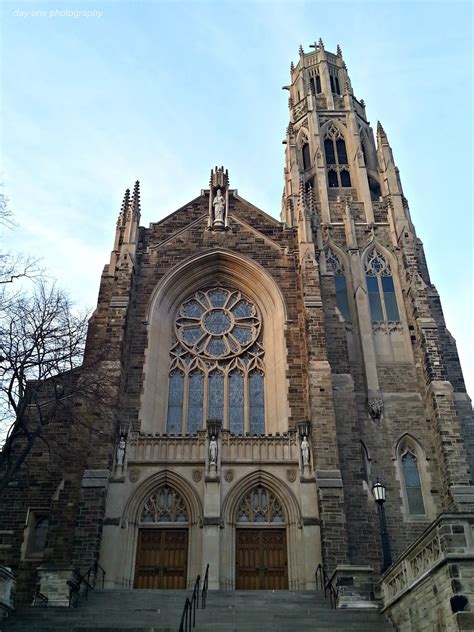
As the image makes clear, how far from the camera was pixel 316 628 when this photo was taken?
39.3ft

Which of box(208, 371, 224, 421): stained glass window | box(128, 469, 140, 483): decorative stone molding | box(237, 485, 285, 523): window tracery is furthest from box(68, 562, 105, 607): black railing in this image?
box(208, 371, 224, 421): stained glass window

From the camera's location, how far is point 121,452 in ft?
60.4

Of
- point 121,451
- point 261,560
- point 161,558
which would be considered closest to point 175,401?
point 121,451

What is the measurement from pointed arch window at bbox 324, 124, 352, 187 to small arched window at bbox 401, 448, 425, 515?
13.9 meters

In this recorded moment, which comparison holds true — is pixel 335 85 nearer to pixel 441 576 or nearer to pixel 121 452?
pixel 121 452

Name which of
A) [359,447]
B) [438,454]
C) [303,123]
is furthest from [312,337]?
[303,123]

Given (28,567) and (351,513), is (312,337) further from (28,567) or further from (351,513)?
(28,567)

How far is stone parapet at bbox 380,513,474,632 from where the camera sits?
373 inches

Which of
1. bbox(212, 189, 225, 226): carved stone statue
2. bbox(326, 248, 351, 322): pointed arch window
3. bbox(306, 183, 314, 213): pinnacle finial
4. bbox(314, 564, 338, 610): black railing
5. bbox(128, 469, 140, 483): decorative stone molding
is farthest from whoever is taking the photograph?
bbox(306, 183, 314, 213): pinnacle finial

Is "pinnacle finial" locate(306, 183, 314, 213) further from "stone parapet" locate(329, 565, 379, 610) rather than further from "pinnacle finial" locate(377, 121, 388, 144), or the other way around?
"stone parapet" locate(329, 565, 379, 610)

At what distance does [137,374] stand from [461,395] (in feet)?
36.8

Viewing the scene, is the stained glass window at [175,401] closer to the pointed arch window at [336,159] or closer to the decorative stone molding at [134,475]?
the decorative stone molding at [134,475]

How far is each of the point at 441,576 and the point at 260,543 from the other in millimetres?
8313

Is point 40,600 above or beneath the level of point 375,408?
beneath
